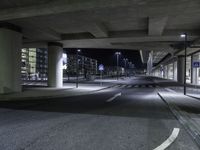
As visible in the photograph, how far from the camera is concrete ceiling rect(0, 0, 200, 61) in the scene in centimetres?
1437

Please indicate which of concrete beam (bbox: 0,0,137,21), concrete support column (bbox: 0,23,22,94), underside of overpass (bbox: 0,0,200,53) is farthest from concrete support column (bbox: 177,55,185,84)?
concrete beam (bbox: 0,0,137,21)

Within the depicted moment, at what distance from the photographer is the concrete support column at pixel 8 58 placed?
844 inches

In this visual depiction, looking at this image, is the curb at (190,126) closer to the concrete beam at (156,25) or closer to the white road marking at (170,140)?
the white road marking at (170,140)

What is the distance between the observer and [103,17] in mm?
19500

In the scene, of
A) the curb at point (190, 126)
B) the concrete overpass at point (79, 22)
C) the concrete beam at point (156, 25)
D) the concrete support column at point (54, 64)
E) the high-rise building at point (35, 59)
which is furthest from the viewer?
the high-rise building at point (35, 59)

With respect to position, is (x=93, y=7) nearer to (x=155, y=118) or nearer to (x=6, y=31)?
(x=155, y=118)

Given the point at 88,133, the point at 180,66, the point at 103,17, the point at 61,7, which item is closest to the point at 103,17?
the point at 103,17

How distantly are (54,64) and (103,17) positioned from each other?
47.4 feet

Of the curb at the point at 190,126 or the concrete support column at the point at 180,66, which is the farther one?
the concrete support column at the point at 180,66

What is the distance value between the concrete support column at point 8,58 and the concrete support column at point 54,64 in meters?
9.55

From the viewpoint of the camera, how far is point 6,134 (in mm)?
7395

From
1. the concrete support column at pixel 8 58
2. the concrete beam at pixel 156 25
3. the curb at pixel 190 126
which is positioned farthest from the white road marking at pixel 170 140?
the concrete support column at pixel 8 58

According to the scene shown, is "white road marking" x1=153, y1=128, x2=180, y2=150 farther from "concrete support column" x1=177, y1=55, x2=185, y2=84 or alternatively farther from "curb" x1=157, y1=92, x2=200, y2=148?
"concrete support column" x1=177, y1=55, x2=185, y2=84

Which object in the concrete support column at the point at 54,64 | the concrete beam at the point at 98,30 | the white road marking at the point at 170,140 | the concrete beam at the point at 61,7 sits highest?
the concrete beam at the point at 98,30
